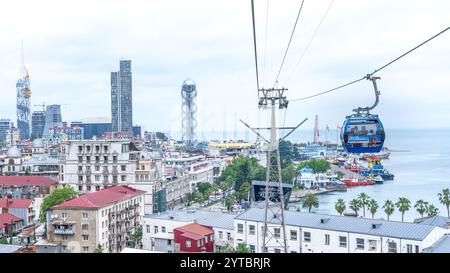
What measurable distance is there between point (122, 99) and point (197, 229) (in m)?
32.3

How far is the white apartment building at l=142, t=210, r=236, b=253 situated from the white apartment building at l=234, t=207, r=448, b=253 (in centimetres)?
22

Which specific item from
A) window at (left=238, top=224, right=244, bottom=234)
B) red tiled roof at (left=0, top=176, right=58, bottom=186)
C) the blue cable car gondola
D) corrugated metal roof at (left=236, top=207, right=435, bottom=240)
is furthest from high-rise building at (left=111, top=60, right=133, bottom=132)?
the blue cable car gondola

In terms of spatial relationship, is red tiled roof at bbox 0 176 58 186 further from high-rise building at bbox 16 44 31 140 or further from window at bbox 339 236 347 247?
high-rise building at bbox 16 44 31 140

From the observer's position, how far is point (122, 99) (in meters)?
36.8

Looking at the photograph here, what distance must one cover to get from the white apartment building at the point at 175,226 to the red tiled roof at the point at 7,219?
84.6 inches

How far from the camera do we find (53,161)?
41.0 ft

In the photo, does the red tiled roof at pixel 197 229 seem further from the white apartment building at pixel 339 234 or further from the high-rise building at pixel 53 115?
the high-rise building at pixel 53 115

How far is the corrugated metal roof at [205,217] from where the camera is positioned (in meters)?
5.58

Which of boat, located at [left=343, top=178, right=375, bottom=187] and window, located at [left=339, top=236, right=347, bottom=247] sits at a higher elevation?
window, located at [left=339, top=236, right=347, bottom=247]

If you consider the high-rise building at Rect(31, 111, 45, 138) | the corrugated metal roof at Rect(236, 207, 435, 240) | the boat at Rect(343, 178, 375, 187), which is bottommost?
the boat at Rect(343, 178, 375, 187)

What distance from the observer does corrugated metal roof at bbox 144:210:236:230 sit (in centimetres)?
558

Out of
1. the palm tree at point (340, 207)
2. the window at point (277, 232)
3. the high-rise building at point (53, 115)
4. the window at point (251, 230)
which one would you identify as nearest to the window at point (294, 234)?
the window at point (277, 232)
